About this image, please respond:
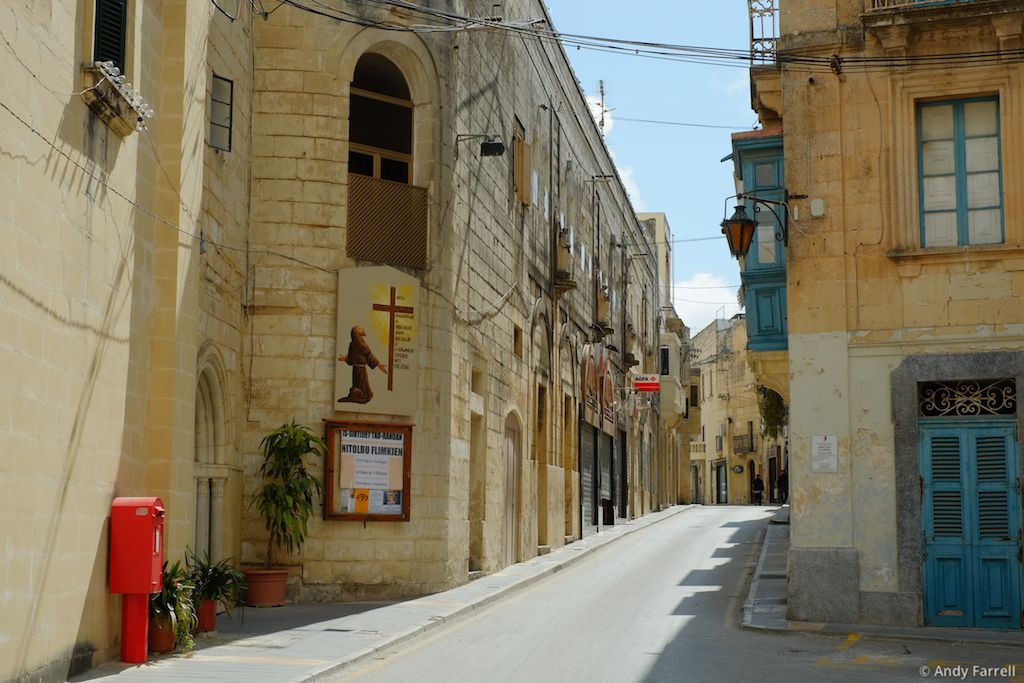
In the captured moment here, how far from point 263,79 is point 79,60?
731cm

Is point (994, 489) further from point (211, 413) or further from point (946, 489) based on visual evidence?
point (211, 413)

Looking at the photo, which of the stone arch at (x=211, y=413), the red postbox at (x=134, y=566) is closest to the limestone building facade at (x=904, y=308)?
the stone arch at (x=211, y=413)

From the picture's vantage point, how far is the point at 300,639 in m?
13.7

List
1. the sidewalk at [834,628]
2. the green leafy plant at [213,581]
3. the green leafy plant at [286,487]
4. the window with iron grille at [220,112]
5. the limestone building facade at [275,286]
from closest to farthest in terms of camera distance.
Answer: the limestone building facade at [275,286] → the green leafy plant at [213,581] → the sidewalk at [834,628] → the window with iron grille at [220,112] → the green leafy plant at [286,487]

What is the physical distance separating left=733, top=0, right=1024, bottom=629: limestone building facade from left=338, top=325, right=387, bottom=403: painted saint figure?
6186 millimetres

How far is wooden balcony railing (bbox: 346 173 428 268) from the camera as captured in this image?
62.3 ft

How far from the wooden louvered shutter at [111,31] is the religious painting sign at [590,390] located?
2397 centimetres

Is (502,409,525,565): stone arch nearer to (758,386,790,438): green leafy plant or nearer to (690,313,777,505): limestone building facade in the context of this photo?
(758,386,790,438): green leafy plant

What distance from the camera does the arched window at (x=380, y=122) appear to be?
795 inches

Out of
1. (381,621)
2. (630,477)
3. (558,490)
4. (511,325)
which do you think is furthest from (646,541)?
(381,621)

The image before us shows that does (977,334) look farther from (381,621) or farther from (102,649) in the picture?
(102,649)

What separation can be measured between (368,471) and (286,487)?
1.51 metres

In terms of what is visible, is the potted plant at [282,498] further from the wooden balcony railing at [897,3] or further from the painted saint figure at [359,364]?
the wooden balcony railing at [897,3]

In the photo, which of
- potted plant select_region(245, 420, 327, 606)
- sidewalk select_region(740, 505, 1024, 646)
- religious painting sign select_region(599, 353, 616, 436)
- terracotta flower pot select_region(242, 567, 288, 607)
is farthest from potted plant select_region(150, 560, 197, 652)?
religious painting sign select_region(599, 353, 616, 436)
